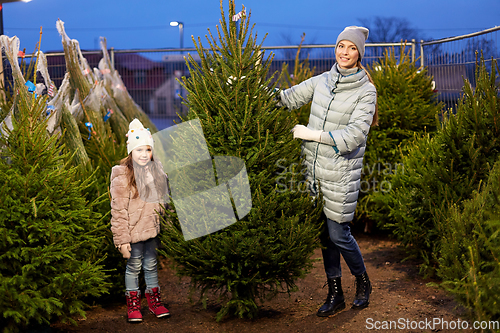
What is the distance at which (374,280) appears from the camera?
4.75m

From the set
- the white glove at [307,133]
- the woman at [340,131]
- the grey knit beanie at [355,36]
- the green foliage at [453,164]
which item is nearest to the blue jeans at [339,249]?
the woman at [340,131]

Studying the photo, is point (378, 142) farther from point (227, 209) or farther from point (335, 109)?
point (227, 209)

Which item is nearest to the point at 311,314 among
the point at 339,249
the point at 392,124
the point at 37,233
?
the point at 339,249

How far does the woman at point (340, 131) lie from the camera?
338 centimetres

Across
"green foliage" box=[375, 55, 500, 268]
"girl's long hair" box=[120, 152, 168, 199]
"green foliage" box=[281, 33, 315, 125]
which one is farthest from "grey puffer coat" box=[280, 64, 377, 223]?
"green foliage" box=[281, 33, 315, 125]

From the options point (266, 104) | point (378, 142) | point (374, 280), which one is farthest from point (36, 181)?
point (378, 142)

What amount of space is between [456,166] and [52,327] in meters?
3.75

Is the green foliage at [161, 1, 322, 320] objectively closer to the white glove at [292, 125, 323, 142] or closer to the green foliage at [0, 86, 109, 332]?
the white glove at [292, 125, 323, 142]

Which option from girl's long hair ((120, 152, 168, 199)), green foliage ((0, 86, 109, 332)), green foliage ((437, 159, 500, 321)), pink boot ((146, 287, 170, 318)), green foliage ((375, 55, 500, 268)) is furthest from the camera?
green foliage ((375, 55, 500, 268))

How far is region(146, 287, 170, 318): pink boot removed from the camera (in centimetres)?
378

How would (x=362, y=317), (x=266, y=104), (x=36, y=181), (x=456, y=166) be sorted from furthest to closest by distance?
(x=456, y=166)
(x=362, y=317)
(x=266, y=104)
(x=36, y=181)

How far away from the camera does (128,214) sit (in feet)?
12.0

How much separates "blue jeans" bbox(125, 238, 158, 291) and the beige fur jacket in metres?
0.13

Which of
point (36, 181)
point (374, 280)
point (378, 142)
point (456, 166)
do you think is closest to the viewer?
point (36, 181)
